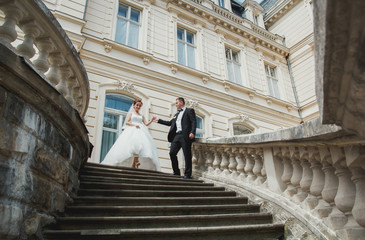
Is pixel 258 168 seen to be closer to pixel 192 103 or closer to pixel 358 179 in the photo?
pixel 358 179

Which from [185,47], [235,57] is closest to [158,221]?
[185,47]

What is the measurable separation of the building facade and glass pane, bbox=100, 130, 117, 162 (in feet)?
0.09

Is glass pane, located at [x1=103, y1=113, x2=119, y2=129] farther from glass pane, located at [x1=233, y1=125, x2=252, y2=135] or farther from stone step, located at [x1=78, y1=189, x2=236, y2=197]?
glass pane, located at [x1=233, y1=125, x2=252, y2=135]

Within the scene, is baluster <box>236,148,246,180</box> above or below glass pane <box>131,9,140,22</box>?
below

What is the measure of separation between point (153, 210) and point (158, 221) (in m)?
0.26

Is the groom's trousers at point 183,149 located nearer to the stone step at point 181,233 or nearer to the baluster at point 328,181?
the stone step at point 181,233

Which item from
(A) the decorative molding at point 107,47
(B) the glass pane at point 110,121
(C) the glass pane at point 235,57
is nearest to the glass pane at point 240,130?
(C) the glass pane at point 235,57

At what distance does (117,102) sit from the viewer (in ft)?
26.1

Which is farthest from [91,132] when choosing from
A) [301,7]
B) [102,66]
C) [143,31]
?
[301,7]

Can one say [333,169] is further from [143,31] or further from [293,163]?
[143,31]

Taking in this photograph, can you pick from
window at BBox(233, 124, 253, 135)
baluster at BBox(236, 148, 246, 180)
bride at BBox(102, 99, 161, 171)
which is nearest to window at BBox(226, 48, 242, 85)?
window at BBox(233, 124, 253, 135)

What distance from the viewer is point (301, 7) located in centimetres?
1461

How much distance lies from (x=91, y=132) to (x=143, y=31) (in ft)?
14.9

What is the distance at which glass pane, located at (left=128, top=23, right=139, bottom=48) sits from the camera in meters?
9.16
